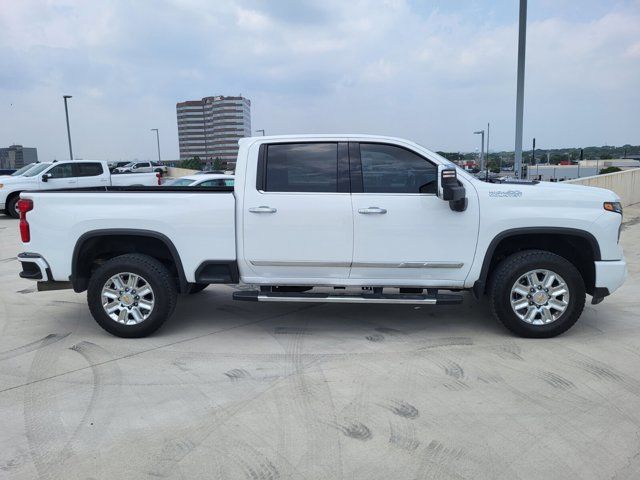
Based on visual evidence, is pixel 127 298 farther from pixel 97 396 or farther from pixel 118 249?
pixel 97 396

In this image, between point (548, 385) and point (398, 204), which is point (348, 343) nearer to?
point (398, 204)

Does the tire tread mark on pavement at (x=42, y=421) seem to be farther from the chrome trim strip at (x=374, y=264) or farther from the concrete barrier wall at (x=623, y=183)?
the concrete barrier wall at (x=623, y=183)

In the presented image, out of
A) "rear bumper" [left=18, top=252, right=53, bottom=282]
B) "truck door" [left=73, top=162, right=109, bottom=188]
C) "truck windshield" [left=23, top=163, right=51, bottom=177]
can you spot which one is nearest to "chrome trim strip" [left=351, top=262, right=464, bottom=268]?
"rear bumper" [left=18, top=252, right=53, bottom=282]

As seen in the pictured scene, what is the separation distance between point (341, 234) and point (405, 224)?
0.60 m

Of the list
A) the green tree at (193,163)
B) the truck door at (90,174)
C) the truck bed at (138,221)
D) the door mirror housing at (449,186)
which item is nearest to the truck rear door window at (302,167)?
the truck bed at (138,221)

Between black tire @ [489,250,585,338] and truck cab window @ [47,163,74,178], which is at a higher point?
truck cab window @ [47,163,74,178]

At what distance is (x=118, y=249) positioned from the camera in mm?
5418

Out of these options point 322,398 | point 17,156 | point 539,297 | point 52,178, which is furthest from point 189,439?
point 17,156

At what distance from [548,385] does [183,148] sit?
55587 mm

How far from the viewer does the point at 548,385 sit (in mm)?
4066

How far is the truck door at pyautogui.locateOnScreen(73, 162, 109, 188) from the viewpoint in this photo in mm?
17250

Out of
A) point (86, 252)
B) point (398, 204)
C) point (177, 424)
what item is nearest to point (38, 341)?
point (86, 252)

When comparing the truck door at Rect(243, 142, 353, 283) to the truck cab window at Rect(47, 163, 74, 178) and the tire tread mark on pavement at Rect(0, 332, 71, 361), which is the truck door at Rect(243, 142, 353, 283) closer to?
the tire tread mark on pavement at Rect(0, 332, 71, 361)

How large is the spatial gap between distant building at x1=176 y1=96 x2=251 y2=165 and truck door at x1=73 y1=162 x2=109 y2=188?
56.4 feet
